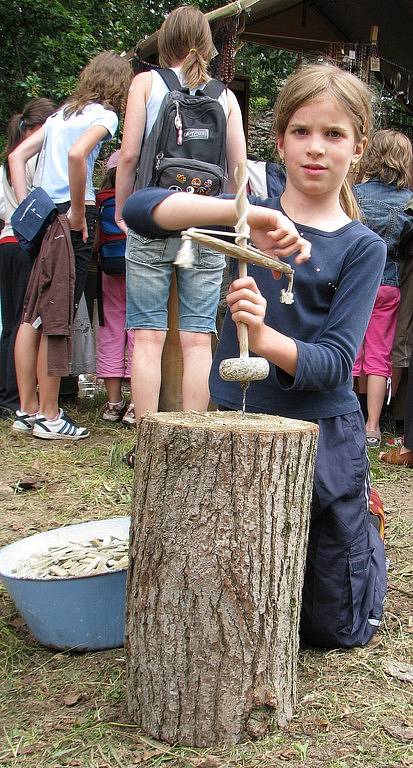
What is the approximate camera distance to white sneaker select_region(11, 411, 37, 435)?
194 inches

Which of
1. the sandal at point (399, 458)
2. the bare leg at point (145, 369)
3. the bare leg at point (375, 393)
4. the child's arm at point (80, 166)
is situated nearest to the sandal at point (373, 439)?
the bare leg at point (375, 393)

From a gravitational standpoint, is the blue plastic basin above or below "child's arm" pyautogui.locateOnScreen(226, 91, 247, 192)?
below

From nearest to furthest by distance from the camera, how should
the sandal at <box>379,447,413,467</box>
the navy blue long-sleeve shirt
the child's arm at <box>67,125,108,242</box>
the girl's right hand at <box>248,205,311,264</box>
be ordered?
the girl's right hand at <box>248,205,311,264</box>
the navy blue long-sleeve shirt
the child's arm at <box>67,125,108,242</box>
the sandal at <box>379,447,413,467</box>

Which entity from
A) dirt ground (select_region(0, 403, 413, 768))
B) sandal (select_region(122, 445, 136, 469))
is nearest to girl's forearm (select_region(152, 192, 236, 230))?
dirt ground (select_region(0, 403, 413, 768))

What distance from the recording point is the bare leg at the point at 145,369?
371cm

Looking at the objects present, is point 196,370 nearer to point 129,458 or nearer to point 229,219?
point 129,458

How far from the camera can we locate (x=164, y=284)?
3.73 m

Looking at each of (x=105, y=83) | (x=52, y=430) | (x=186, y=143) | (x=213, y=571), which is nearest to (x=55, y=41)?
(x=105, y=83)

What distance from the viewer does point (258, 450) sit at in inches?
73.0

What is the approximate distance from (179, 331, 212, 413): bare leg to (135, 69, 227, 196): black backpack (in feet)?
2.21

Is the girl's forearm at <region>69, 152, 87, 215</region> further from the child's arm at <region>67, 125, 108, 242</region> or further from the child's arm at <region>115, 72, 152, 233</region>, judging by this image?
the child's arm at <region>115, 72, 152, 233</region>

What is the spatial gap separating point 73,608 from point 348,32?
650 centimetres

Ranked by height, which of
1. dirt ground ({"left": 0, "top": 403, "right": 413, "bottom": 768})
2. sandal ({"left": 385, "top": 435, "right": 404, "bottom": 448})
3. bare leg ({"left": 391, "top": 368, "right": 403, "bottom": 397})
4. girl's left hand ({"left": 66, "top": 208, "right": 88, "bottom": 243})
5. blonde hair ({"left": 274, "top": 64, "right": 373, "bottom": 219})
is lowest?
sandal ({"left": 385, "top": 435, "right": 404, "bottom": 448})

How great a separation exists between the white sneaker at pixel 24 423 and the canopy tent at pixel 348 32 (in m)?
3.61
